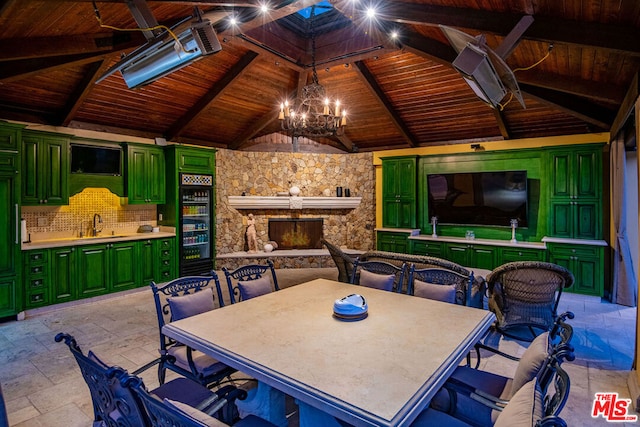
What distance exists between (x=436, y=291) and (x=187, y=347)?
79.8 inches

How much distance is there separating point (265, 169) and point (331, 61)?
340 cm

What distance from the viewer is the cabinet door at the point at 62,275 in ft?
16.3

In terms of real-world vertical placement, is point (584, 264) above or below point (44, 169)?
below

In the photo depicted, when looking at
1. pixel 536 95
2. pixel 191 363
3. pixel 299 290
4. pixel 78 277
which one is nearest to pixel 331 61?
pixel 536 95

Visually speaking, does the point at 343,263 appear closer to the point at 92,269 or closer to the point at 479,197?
the point at 479,197

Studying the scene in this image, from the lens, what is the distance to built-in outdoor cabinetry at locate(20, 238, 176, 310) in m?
4.82

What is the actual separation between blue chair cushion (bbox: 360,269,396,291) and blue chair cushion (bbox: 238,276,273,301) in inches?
37.7

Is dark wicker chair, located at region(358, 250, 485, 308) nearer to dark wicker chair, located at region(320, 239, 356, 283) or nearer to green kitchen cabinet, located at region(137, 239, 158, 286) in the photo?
A: dark wicker chair, located at region(320, 239, 356, 283)

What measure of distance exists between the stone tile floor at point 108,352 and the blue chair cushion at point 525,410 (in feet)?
5.72

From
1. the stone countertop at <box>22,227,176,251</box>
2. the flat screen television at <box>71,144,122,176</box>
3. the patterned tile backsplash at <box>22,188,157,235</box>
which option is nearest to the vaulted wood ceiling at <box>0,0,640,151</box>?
the flat screen television at <box>71,144,122,176</box>

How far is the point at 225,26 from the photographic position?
4.17 meters

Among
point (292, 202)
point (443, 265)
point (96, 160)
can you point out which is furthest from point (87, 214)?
point (443, 265)

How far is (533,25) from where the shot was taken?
3.18 metres

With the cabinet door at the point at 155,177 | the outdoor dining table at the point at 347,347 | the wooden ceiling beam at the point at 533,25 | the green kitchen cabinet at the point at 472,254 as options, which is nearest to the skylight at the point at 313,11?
the wooden ceiling beam at the point at 533,25
